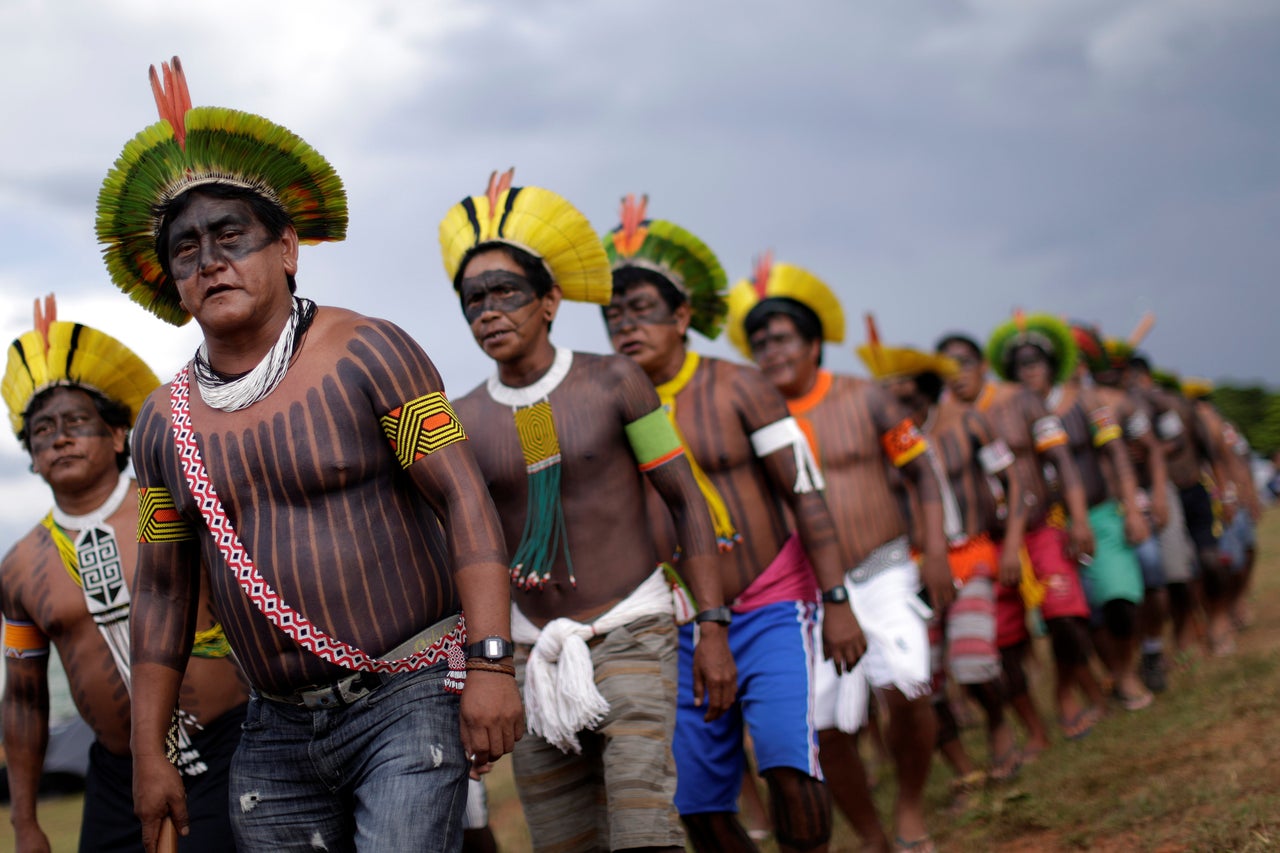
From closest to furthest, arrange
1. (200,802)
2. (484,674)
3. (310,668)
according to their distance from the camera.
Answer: (484,674), (310,668), (200,802)

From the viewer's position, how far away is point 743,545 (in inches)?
207

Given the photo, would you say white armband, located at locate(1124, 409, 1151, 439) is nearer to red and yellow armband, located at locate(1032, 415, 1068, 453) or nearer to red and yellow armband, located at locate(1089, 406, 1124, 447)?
red and yellow armband, located at locate(1089, 406, 1124, 447)

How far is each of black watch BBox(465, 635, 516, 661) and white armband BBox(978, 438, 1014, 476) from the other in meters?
6.18

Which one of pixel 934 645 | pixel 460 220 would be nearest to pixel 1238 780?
pixel 934 645

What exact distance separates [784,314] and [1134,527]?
464 cm

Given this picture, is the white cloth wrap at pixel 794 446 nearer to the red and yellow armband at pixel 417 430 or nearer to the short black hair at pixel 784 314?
the short black hair at pixel 784 314

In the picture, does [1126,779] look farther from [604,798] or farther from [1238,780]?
[604,798]

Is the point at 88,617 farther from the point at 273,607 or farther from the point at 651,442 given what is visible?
the point at 651,442

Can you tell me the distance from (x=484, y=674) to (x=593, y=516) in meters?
1.57

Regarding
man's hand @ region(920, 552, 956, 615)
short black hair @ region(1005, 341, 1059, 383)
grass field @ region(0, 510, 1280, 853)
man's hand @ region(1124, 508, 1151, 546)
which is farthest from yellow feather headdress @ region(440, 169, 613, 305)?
short black hair @ region(1005, 341, 1059, 383)

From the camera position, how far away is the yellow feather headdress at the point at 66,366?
4758mm

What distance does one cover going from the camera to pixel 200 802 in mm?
4262

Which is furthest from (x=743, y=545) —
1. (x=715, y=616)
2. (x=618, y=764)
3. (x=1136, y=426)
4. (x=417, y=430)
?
(x=1136, y=426)

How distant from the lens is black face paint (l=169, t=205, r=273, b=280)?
319 centimetres
